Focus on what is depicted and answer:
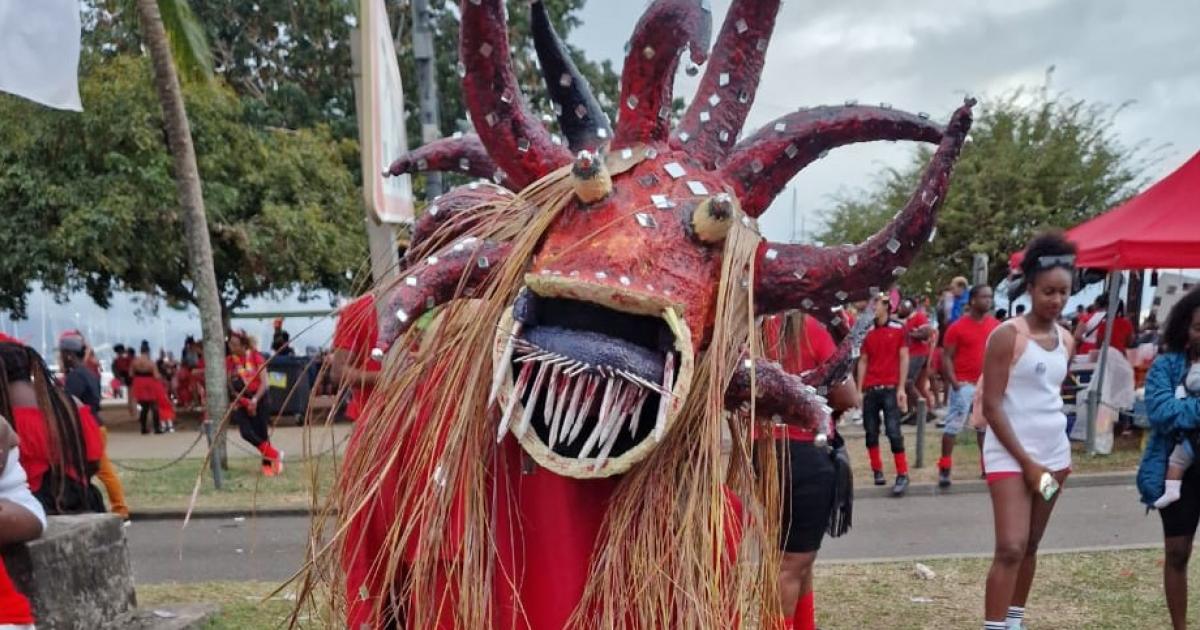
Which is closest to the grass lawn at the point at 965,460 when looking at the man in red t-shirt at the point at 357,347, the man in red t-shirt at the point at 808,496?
the man in red t-shirt at the point at 808,496

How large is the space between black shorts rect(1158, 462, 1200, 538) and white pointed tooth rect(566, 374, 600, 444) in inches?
172

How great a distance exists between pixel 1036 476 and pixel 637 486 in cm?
332

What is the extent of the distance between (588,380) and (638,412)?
96 mm

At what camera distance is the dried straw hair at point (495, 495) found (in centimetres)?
156

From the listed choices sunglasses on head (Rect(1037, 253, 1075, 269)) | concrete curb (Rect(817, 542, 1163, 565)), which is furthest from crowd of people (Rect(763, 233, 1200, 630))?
concrete curb (Rect(817, 542, 1163, 565))

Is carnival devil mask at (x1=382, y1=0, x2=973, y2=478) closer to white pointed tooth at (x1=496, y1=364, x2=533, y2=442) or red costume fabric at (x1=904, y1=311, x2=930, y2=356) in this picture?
white pointed tooth at (x1=496, y1=364, x2=533, y2=442)

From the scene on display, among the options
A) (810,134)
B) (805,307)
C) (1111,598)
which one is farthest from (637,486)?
(1111,598)

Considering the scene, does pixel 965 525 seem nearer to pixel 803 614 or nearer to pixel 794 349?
pixel 803 614

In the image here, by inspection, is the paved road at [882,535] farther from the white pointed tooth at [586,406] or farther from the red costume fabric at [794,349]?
the white pointed tooth at [586,406]

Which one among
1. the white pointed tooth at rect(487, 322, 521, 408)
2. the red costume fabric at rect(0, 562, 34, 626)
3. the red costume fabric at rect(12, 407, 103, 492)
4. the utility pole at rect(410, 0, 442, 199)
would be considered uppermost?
the utility pole at rect(410, 0, 442, 199)

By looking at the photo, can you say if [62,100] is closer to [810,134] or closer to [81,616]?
[81,616]

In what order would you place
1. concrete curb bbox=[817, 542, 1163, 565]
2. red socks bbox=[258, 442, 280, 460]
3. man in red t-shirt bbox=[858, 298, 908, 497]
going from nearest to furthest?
red socks bbox=[258, 442, 280, 460], concrete curb bbox=[817, 542, 1163, 565], man in red t-shirt bbox=[858, 298, 908, 497]

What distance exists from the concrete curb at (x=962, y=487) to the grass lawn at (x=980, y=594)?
9.00 feet

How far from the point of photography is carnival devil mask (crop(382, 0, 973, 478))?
4.93 ft
